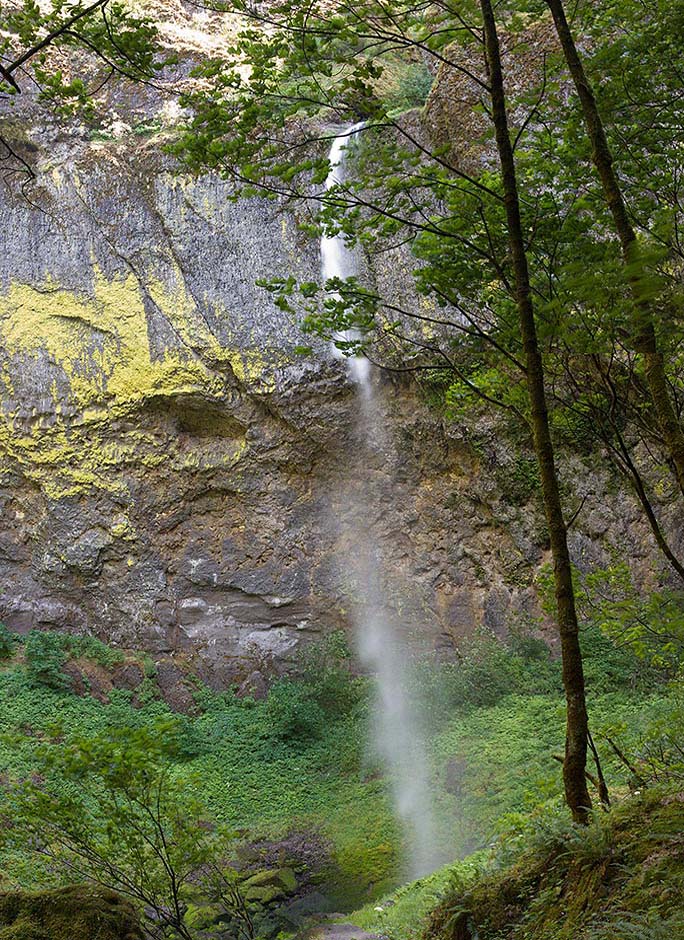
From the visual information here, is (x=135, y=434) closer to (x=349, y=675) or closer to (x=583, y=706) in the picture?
(x=349, y=675)

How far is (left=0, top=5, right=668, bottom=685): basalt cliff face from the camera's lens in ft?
46.3

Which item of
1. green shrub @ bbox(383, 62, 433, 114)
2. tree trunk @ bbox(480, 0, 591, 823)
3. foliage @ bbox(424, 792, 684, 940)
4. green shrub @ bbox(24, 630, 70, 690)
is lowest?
foliage @ bbox(424, 792, 684, 940)

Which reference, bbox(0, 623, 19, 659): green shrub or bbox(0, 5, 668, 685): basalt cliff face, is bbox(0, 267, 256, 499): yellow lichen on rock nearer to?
bbox(0, 5, 668, 685): basalt cliff face

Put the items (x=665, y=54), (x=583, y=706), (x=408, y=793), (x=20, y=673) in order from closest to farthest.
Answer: (x=583, y=706), (x=665, y=54), (x=408, y=793), (x=20, y=673)

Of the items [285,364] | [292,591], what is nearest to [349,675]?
[292,591]

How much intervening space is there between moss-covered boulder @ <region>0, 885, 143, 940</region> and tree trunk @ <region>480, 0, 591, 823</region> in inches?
87.3

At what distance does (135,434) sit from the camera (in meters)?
14.6

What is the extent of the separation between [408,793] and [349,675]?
134 inches

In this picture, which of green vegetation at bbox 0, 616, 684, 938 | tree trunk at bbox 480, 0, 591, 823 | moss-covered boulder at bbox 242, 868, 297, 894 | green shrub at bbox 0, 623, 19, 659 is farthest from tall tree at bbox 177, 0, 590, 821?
green shrub at bbox 0, 623, 19, 659

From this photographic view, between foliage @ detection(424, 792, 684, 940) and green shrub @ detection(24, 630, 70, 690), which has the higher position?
green shrub @ detection(24, 630, 70, 690)

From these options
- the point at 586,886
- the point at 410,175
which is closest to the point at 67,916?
the point at 586,886

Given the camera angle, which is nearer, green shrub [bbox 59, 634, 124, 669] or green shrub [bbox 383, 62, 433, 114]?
green shrub [bbox 59, 634, 124, 669]

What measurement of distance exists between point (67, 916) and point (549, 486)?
3.07m

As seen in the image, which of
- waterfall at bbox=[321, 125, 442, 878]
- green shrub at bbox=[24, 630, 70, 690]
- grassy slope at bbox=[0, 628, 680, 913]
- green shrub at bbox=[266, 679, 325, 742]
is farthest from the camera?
waterfall at bbox=[321, 125, 442, 878]
